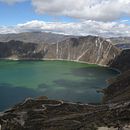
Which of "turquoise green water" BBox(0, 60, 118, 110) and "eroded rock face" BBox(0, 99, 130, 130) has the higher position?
"eroded rock face" BBox(0, 99, 130, 130)

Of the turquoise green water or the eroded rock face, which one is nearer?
the eroded rock face

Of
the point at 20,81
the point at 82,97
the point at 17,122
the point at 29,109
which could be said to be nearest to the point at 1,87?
the point at 20,81

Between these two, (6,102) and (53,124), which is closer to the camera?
(53,124)

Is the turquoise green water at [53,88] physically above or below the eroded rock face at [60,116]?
below

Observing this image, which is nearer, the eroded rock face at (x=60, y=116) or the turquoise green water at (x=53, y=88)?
the eroded rock face at (x=60, y=116)

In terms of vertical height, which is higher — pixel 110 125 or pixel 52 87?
pixel 110 125

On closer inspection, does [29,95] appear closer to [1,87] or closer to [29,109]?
[1,87]

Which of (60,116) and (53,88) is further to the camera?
(53,88)

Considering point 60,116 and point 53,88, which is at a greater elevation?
point 60,116
